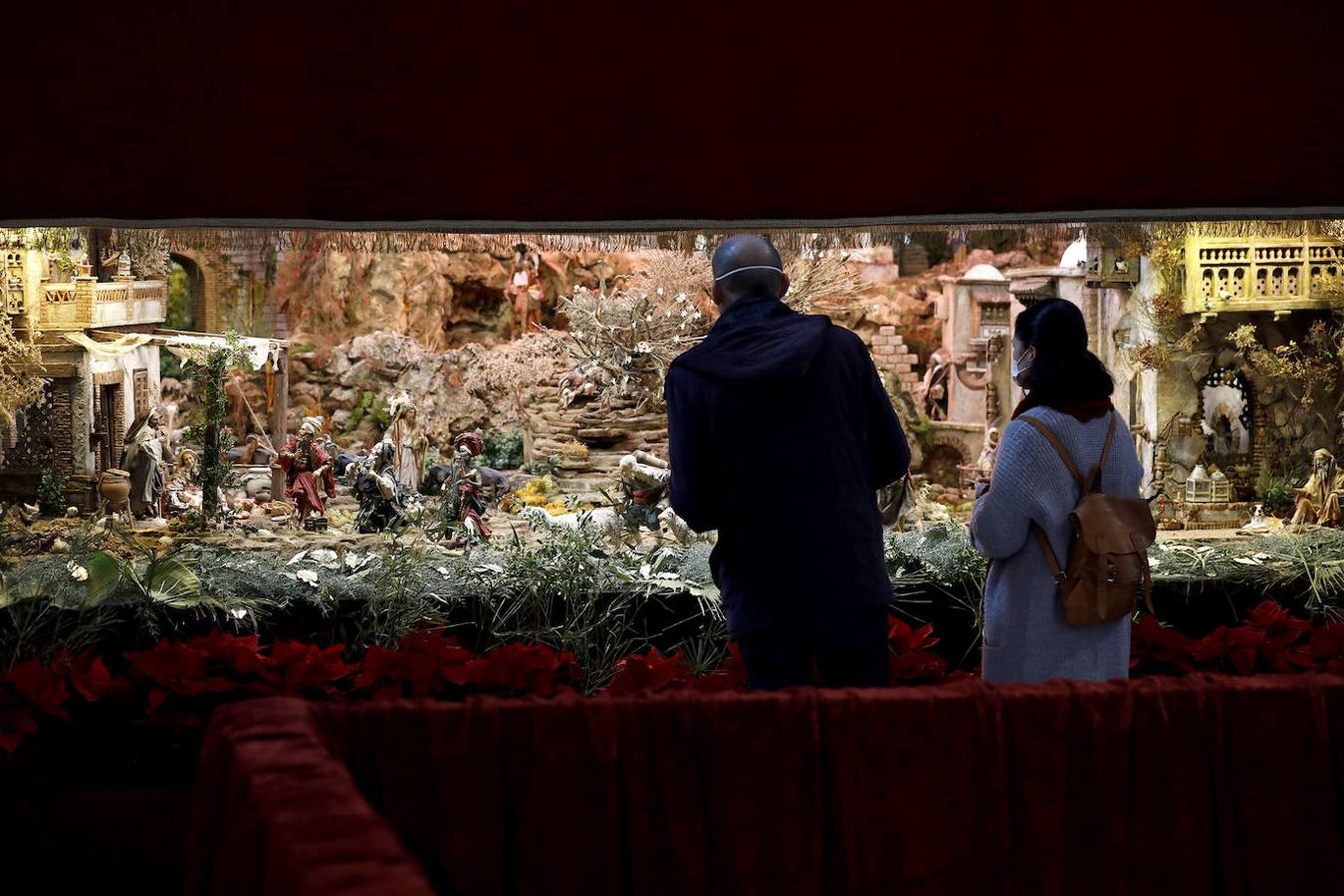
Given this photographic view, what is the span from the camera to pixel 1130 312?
6598 mm

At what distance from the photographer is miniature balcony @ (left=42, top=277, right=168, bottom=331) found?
5.59m

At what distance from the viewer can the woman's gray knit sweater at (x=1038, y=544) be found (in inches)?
130

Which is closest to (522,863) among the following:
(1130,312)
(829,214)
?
(829,214)

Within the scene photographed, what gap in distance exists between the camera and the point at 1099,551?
10.7 ft

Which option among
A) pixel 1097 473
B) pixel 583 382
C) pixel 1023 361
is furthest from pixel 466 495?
pixel 1097 473

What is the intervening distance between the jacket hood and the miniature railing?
11.4ft

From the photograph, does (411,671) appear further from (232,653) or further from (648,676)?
(648,676)

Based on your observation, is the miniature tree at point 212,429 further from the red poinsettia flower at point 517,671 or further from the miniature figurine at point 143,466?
the red poinsettia flower at point 517,671

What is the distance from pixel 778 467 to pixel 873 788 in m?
1.11

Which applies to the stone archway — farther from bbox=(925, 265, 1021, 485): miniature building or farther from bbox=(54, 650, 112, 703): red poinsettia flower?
Answer: bbox=(925, 265, 1021, 485): miniature building

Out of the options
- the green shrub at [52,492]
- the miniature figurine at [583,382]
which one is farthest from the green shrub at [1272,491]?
the green shrub at [52,492]

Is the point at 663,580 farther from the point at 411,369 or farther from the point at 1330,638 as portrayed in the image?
the point at 411,369

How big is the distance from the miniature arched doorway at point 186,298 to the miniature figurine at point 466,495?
126 centimetres

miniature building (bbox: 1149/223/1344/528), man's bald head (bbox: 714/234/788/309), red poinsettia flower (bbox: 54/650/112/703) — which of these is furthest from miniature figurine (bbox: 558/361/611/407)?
man's bald head (bbox: 714/234/788/309)
